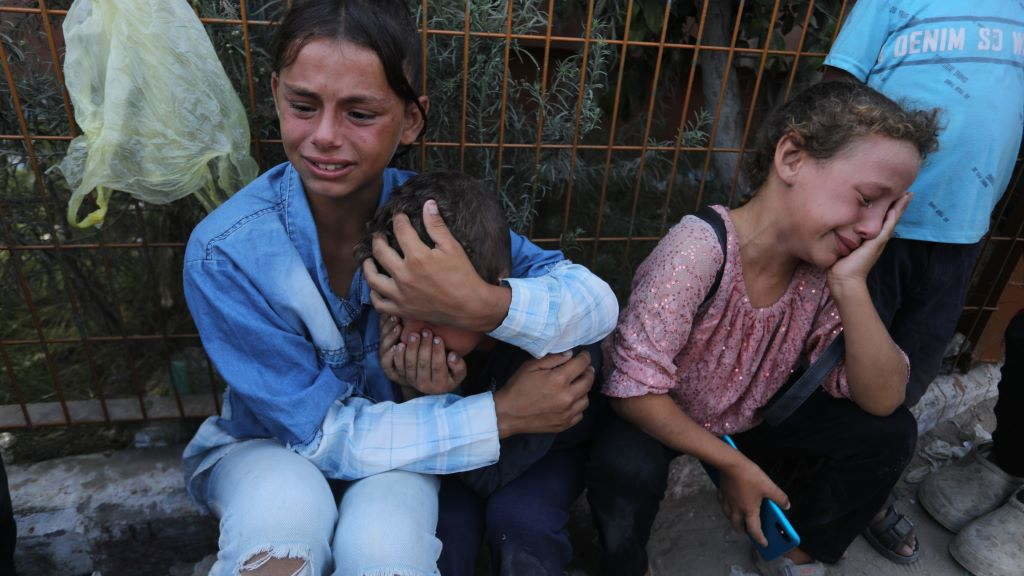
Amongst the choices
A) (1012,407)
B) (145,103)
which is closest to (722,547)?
(1012,407)

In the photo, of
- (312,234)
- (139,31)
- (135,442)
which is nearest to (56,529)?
(135,442)

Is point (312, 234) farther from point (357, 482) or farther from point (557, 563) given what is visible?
point (557, 563)

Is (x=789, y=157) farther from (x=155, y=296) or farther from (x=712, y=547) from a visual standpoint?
(x=155, y=296)

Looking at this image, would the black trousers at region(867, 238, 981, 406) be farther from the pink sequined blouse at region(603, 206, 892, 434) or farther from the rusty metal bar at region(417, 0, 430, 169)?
the rusty metal bar at region(417, 0, 430, 169)

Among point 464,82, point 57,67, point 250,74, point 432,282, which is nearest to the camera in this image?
point 432,282

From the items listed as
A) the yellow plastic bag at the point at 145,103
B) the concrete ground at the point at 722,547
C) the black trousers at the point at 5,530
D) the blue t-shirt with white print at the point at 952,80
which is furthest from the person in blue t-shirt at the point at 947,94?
the black trousers at the point at 5,530

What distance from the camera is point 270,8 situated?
80.5 inches

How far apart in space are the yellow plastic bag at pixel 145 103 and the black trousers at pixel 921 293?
195 centimetres

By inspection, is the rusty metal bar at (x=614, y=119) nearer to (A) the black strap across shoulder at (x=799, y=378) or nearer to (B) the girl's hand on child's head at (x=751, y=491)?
(A) the black strap across shoulder at (x=799, y=378)

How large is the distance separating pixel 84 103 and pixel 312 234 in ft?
2.28

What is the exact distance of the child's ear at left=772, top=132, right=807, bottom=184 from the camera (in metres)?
1.66

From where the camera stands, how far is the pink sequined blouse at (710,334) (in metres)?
1.65

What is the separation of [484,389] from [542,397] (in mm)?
242

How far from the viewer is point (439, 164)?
2.27 m
